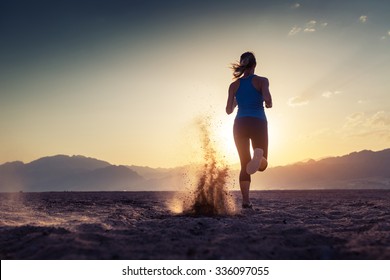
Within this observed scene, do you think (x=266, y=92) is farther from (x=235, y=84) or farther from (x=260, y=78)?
(x=235, y=84)

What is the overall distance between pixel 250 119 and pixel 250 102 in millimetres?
286

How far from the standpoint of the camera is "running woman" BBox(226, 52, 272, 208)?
18.9 feet

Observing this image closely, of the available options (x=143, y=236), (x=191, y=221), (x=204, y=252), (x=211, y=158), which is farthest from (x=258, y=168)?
(x=204, y=252)

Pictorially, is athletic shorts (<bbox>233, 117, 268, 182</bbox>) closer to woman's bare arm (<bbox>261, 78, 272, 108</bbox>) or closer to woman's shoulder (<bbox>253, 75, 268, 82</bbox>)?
woman's bare arm (<bbox>261, 78, 272, 108</bbox>)

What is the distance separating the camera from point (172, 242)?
310 cm

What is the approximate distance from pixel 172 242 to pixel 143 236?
0.40 metres

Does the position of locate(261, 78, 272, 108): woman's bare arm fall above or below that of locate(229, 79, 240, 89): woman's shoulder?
below

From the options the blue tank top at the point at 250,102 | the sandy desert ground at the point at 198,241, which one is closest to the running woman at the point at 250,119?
the blue tank top at the point at 250,102

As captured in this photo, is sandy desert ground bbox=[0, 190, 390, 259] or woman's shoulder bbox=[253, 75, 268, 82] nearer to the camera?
sandy desert ground bbox=[0, 190, 390, 259]

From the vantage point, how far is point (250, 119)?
19.0 ft

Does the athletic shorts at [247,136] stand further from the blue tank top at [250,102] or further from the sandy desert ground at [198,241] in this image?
the sandy desert ground at [198,241]

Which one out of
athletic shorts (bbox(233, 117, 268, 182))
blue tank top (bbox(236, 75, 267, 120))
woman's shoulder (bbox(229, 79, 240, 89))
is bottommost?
athletic shorts (bbox(233, 117, 268, 182))

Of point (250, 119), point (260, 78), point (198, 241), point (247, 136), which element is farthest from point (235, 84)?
point (198, 241)

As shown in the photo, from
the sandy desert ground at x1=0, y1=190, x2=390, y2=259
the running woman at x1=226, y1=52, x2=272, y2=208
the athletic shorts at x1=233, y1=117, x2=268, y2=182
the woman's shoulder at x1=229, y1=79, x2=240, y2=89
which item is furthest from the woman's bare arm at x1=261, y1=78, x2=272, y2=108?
the sandy desert ground at x1=0, y1=190, x2=390, y2=259
